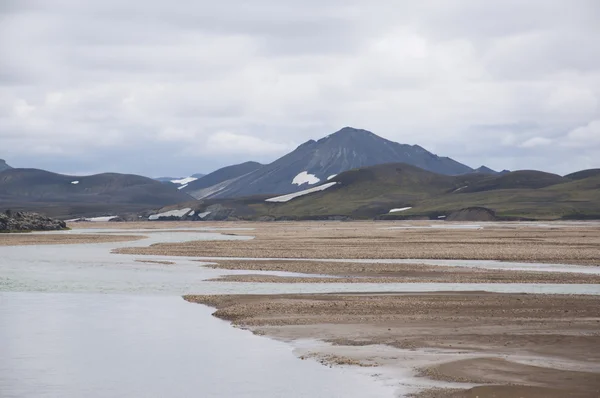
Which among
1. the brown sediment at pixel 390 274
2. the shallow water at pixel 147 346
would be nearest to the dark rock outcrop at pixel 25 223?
the brown sediment at pixel 390 274

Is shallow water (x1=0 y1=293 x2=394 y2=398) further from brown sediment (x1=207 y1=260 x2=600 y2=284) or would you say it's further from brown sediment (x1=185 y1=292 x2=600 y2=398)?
brown sediment (x1=207 y1=260 x2=600 y2=284)

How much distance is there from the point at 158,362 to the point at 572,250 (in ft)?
182

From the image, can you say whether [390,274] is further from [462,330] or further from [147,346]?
[147,346]

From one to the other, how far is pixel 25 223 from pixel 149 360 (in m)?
128

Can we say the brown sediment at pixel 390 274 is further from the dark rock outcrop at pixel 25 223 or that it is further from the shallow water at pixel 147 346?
the dark rock outcrop at pixel 25 223

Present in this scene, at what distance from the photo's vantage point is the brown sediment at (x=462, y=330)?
21156 millimetres

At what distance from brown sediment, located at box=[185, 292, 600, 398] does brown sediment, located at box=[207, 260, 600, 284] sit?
8.29 meters

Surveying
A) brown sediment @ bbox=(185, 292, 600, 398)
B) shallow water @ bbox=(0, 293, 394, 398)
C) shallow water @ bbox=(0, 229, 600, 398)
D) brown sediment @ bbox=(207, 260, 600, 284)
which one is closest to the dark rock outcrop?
brown sediment @ bbox=(207, 260, 600, 284)

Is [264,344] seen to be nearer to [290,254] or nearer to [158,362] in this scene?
[158,362]

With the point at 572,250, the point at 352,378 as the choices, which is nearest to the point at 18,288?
the point at 352,378

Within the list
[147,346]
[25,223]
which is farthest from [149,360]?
[25,223]

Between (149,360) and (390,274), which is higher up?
(390,274)

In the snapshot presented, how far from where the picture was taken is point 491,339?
2678 cm

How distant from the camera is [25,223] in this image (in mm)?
143750
